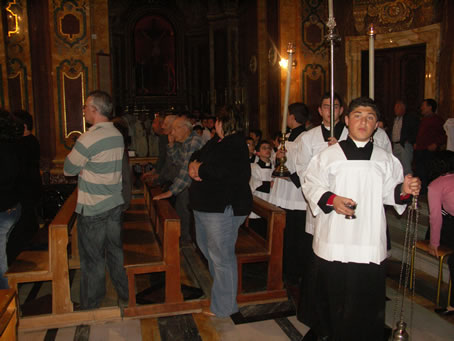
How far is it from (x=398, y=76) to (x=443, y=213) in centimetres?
662

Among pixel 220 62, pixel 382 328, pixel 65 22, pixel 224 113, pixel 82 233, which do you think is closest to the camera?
pixel 382 328

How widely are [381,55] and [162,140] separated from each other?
6012mm

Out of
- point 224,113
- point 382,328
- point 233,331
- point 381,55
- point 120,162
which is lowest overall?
point 233,331

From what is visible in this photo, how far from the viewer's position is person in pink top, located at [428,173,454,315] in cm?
373

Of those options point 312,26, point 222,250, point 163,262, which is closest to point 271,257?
point 222,250

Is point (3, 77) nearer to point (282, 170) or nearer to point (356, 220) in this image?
point (282, 170)

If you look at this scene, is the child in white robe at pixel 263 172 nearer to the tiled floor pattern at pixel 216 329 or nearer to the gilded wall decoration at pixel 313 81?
the tiled floor pattern at pixel 216 329

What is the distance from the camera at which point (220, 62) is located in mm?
14711

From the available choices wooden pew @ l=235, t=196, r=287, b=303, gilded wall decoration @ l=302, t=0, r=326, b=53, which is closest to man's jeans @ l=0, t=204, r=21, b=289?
wooden pew @ l=235, t=196, r=287, b=303

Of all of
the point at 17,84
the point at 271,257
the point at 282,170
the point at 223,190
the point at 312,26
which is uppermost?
the point at 312,26

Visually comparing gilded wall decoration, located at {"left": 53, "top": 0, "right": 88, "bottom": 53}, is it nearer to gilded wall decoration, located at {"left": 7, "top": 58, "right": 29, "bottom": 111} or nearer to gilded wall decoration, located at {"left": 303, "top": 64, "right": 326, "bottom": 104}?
gilded wall decoration, located at {"left": 7, "top": 58, "right": 29, "bottom": 111}

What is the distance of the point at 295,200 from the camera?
4.64 metres

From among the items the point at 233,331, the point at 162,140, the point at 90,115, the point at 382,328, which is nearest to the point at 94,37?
the point at 162,140

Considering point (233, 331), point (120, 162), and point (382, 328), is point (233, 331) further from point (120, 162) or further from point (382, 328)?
point (120, 162)
